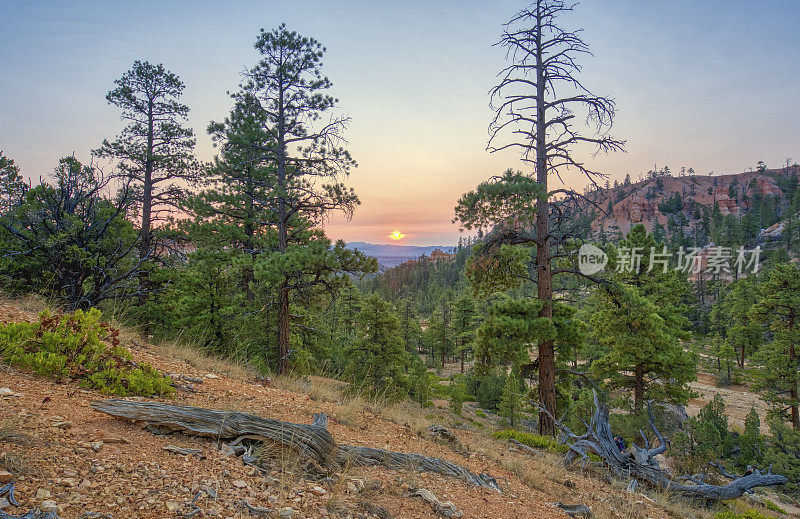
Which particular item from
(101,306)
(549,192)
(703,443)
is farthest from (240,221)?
(703,443)

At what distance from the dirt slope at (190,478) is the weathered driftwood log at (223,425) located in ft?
0.40

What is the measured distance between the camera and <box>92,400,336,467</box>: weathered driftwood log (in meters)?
3.74

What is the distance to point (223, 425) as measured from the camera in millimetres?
3850

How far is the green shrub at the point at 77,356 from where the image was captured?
4.60 m

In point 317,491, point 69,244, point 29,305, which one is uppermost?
point 69,244

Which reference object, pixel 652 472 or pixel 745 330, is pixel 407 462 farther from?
pixel 745 330

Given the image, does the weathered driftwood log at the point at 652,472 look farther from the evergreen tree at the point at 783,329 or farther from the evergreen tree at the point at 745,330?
the evergreen tree at the point at 745,330

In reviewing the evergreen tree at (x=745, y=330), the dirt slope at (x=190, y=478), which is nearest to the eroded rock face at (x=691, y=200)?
the evergreen tree at (x=745, y=330)

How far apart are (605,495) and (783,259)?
245 ft

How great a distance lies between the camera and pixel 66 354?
4.84 metres

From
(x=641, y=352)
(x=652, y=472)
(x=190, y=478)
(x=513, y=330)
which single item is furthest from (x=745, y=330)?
(x=190, y=478)

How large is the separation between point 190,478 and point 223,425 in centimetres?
86

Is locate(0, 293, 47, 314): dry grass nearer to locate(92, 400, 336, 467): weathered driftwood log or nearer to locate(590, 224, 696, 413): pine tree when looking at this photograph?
locate(92, 400, 336, 467): weathered driftwood log

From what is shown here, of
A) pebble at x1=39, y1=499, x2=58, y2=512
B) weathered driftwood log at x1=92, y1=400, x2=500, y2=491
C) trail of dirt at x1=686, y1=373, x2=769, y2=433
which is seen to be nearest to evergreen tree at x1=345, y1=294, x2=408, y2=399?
weathered driftwood log at x1=92, y1=400, x2=500, y2=491
